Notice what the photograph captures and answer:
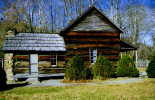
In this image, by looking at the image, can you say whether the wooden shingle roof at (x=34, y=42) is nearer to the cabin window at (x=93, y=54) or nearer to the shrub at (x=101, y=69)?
the cabin window at (x=93, y=54)

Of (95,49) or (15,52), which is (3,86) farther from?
(95,49)

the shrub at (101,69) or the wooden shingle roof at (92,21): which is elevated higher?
the wooden shingle roof at (92,21)

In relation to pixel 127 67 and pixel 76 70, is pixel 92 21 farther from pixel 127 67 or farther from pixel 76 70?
pixel 76 70

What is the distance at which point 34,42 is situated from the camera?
19984mm

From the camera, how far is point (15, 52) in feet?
62.3

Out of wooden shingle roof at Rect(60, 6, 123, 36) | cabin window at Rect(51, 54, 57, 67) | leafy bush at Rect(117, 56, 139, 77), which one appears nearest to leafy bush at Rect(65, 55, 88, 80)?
cabin window at Rect(51, 54, 57, 67)

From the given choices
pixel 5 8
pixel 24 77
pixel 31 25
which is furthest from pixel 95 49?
pixel 5 8

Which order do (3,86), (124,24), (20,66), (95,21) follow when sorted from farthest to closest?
1. (124,24)
2. (95,21)
3. (20,66)
4. (3,86)

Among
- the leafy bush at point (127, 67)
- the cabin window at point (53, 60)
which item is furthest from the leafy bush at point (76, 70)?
the leafy bush at point (127, 67)

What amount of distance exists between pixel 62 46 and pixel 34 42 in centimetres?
276

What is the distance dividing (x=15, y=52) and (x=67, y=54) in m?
4.84

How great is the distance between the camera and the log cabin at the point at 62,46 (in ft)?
62.8

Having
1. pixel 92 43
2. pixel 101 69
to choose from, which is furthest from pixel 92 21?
pixel 101 69

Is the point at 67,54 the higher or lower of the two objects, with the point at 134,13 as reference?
lower
